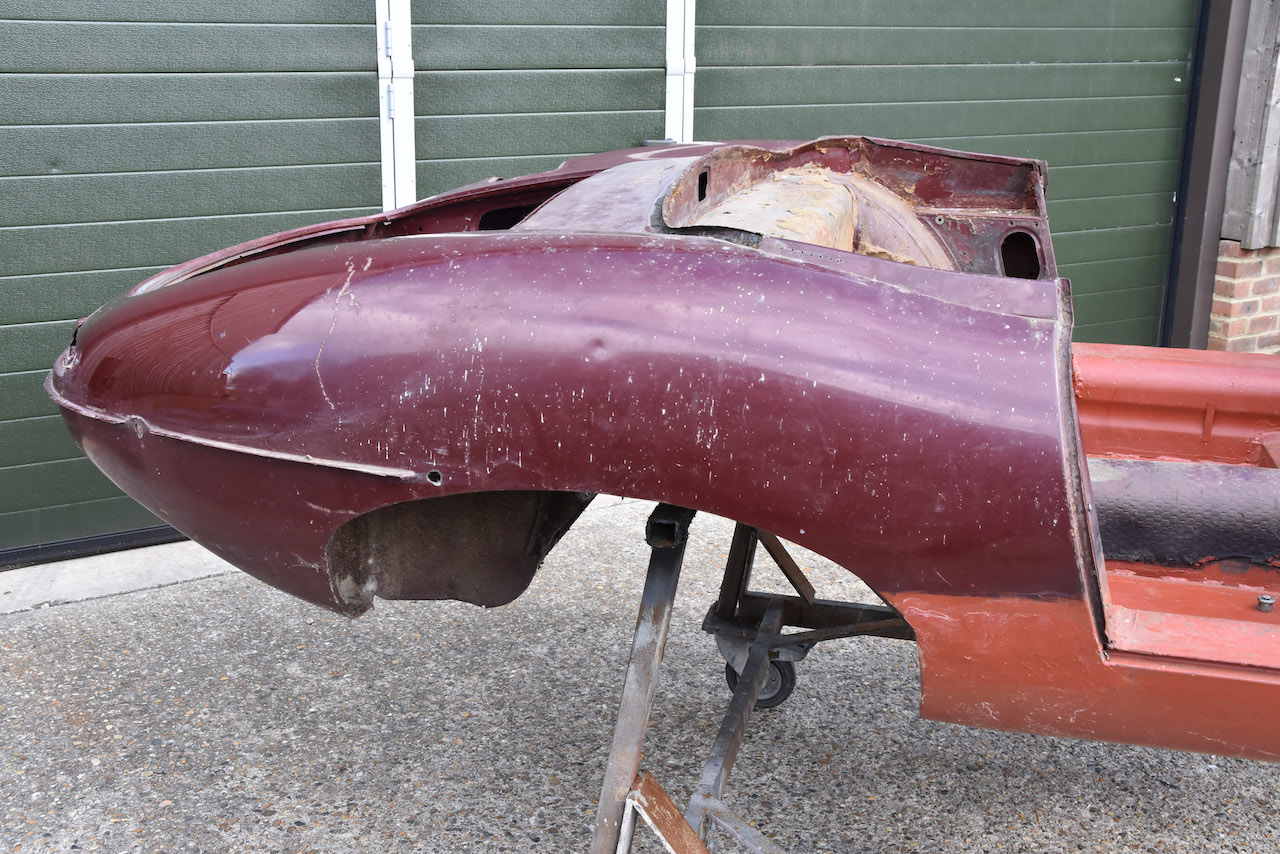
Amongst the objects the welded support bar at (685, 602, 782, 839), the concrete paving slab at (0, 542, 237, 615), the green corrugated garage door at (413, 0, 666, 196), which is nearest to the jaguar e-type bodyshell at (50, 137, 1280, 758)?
the welded support bar at (685, 602, 782, 839)

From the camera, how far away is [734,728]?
2.14 m

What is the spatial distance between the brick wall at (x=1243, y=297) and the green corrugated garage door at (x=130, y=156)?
188 inches

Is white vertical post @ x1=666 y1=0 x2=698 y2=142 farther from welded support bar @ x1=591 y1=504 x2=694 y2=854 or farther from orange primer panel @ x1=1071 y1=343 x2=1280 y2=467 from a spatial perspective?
welded support bar @ x1=591 y1=504 x2=694 y2=854

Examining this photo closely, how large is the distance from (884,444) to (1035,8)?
15.8 ft

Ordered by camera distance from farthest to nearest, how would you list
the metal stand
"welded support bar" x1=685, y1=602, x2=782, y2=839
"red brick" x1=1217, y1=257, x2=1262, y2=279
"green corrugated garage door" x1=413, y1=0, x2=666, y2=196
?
1. "red brick" x1=1217, y1=257, x2=1262, y2=279
2. "green corrugated garage door" x1=413, y1=0, x2=666, y2=196
3. "welded support bar" x1=685, y1=602, x2=782, y2=839
4. the metal stand

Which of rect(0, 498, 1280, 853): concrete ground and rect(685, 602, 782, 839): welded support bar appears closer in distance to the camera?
rect(685, 602, 782, 839): welded support bar

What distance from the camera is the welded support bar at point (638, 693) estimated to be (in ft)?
5.78

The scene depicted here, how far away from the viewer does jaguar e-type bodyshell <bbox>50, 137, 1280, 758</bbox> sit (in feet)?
4.92

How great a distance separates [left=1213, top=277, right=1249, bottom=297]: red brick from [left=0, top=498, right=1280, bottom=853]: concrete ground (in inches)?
161

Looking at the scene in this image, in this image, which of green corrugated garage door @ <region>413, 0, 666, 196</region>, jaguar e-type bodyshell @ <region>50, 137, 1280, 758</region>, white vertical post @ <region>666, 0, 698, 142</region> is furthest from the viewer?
white vertical post @ <region>666, 0, 698, 142</region>

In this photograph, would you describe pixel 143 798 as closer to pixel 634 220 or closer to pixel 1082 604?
pixel 634 220

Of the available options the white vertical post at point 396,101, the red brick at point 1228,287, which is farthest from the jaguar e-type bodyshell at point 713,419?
the red brick at point 1228,287

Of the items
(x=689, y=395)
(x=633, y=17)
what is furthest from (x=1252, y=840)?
(x=633, y=17)

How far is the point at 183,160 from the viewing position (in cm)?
377
